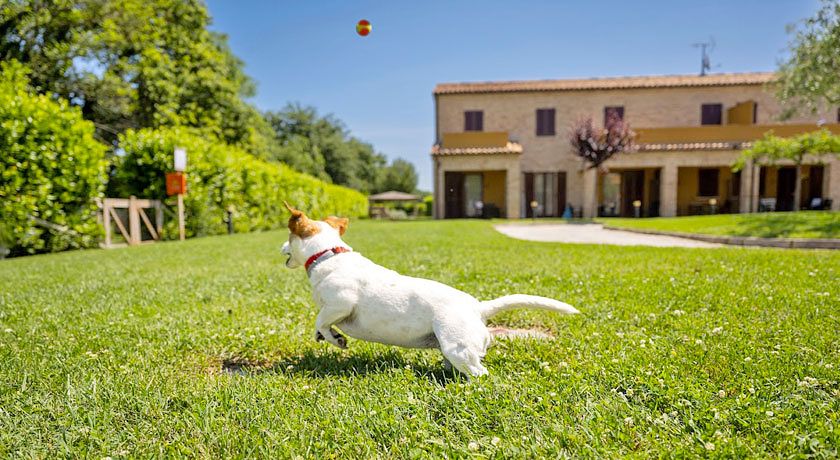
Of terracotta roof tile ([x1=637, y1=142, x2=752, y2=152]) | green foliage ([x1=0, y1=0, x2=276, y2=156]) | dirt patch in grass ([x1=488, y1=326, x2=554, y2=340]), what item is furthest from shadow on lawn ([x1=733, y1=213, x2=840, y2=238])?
green foliage ([x1=0, y1=0, x2=276, y2=156])

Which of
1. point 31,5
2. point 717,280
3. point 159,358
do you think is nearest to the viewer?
point 159,358

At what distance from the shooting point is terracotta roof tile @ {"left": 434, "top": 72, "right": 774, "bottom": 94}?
24344 millimetres

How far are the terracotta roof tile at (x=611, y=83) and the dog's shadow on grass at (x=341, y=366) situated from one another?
23911 mm

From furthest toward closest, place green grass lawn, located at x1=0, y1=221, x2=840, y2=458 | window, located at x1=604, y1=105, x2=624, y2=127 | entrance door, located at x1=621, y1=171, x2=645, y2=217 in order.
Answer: entrance door, located at x1=621, y1=171, x2=645, y2=217 < window, located at x1=604, y1=105, x2=624, y2=127 < green grass lawn, located at x1=0, y1=221, x2=840, y2=458

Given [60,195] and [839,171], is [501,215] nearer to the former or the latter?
[839,171]

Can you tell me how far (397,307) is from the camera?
240 cm

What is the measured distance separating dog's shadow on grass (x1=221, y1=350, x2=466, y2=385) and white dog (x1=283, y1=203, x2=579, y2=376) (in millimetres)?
192

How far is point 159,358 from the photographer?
2.85 m

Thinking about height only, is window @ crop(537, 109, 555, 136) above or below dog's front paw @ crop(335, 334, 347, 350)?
above

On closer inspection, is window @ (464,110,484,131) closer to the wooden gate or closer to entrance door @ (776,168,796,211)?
entrance door @ (776,168,796,211)

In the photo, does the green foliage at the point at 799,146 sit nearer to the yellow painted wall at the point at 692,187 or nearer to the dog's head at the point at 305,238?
the yellow painted wall at the point at 692,187

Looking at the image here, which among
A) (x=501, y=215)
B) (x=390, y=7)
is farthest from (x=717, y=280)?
(x=501, y=215)

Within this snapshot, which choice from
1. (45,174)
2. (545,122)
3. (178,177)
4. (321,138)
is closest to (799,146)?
(545,122)

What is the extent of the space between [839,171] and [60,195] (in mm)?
30295
